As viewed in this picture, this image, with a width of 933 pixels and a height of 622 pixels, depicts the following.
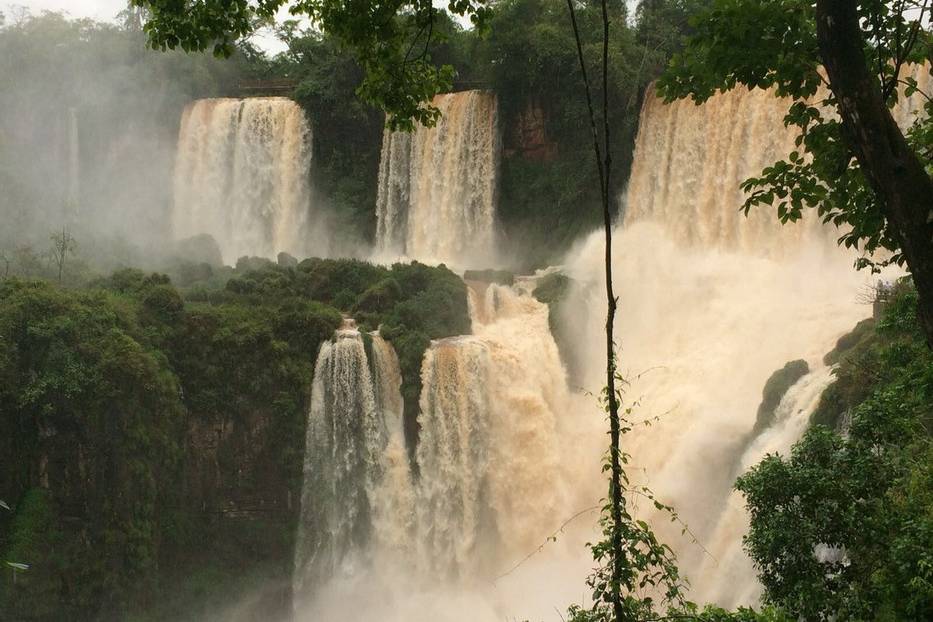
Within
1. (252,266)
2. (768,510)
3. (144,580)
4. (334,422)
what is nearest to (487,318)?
(334,422)

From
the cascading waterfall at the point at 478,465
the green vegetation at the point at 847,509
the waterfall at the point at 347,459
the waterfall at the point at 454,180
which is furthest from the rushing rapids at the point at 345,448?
the green vegetation at the point at 847,509

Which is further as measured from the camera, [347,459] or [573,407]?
[573,407]

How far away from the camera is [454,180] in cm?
2705

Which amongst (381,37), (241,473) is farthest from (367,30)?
(241,473)

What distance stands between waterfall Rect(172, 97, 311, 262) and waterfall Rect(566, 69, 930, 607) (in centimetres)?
1020

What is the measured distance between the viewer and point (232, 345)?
19406 mm

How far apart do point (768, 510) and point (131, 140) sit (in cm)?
2973

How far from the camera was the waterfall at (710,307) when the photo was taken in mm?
15250

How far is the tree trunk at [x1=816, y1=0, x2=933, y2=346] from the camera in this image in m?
3.67

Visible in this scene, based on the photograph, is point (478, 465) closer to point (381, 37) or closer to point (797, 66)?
point (381, 37)

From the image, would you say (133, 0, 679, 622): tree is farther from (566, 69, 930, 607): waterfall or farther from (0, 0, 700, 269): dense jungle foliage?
(0, 0, 700, 269): dense jungle foliage

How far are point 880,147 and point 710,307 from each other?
16.5 m

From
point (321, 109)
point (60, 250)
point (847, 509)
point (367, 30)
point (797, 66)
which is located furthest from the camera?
point (321, 109)

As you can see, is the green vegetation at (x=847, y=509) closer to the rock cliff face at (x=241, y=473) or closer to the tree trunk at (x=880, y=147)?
the tree trunk at (x=880, y=147)
